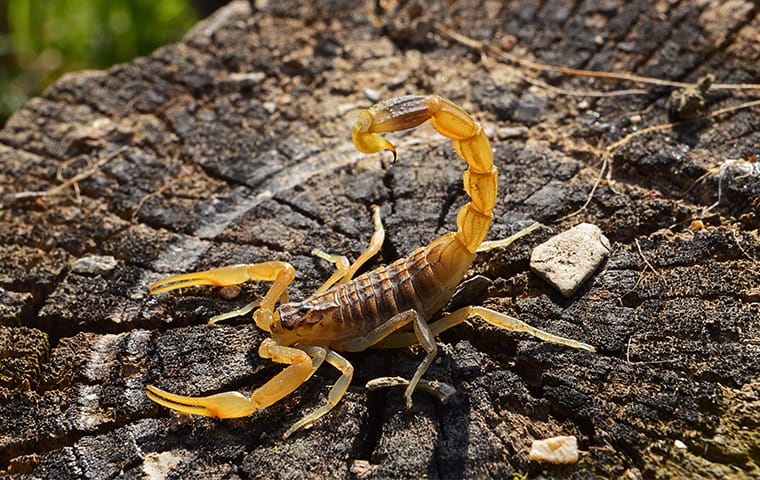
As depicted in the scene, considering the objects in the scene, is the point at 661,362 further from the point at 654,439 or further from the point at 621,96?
the point at 621,96

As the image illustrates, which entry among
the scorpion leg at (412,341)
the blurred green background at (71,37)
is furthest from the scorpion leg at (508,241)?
the blurred green background at (71,37)

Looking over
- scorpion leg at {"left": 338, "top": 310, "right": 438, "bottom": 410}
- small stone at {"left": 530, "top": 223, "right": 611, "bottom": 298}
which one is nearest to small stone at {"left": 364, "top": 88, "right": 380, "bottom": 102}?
small stone at {"left": 530, "top": 223, "right": 611, "bottom": 298}

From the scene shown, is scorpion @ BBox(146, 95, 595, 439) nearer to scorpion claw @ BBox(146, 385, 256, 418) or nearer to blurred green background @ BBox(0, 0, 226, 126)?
scorpion claw @ BBox(146, 385, 256, 418)

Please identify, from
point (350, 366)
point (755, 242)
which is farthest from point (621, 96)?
point (350, 366)

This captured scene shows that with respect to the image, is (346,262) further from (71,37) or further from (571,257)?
(71,37)

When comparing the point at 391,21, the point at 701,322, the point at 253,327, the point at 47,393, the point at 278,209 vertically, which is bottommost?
the point at 47,393
